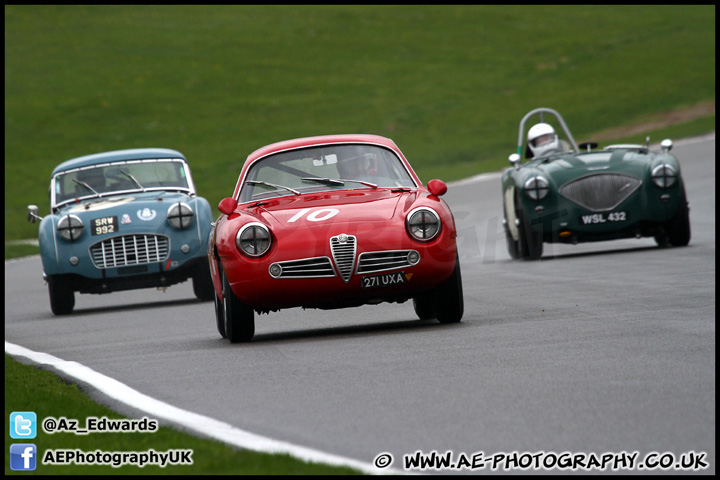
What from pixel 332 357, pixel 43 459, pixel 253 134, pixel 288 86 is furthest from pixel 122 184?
pixel 288 86

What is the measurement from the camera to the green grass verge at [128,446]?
4801 mm

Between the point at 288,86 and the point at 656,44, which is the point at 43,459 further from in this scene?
the point at 656,44

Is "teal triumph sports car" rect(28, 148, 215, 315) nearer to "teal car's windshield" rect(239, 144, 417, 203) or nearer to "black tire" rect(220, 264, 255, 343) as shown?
"teal car's windshield" rect(239, 144, 417, 203)

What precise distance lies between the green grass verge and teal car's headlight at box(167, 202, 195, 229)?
7138 mm

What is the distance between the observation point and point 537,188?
15.6 metres

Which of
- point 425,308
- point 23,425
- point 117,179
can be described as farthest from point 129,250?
point 23,425

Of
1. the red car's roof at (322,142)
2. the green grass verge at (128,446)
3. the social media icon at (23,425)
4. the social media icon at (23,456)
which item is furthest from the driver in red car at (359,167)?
the social media icon at (23,456)

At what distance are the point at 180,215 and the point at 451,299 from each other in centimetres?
573

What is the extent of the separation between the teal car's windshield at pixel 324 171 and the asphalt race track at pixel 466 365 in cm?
106

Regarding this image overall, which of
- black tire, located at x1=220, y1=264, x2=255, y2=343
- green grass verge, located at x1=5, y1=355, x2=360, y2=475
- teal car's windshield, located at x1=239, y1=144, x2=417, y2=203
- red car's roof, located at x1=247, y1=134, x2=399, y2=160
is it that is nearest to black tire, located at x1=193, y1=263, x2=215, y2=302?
red car's roof, located at x1=247, y1=134, x2=399, y2=160

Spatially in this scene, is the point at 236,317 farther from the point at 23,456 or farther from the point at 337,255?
the point at 23,456

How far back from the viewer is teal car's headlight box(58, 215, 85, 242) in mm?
14227

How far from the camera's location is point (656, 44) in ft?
189

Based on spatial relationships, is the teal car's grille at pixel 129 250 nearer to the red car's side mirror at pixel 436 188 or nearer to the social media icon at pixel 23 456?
the red car's side mirror at pixel 436 188
